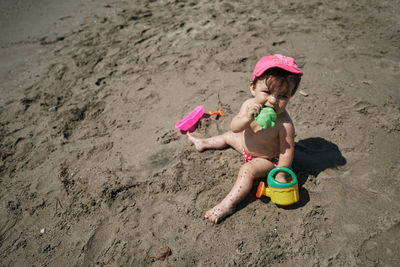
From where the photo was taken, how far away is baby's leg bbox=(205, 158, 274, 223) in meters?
2.05

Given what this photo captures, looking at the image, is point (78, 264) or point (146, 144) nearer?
point (78, 264)

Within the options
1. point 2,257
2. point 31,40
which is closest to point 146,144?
point 2,257

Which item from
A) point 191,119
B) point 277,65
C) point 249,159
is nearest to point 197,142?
point 191,119

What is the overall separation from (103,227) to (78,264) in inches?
11.4

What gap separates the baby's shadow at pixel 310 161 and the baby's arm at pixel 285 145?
233 millimetres

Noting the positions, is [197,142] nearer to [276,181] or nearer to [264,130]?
[264,130]

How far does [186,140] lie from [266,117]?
3.62 feet

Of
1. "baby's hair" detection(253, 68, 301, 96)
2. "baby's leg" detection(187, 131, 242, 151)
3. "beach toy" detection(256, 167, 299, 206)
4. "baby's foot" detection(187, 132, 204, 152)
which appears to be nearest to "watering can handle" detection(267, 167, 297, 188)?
"beach toy" detection(256, 167, 299, 206)

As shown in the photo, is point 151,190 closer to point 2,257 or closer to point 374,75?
point 2,257

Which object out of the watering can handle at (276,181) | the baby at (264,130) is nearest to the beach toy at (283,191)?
the watering can handle at (276,181)

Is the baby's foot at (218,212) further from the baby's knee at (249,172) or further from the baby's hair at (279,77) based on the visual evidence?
the baby's hair at (279,77)

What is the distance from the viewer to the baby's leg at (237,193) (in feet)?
6.73

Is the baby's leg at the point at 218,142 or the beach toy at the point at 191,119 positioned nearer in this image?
the baby's leg at the point at 218,142

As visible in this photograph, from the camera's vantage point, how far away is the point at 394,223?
6.28ft
